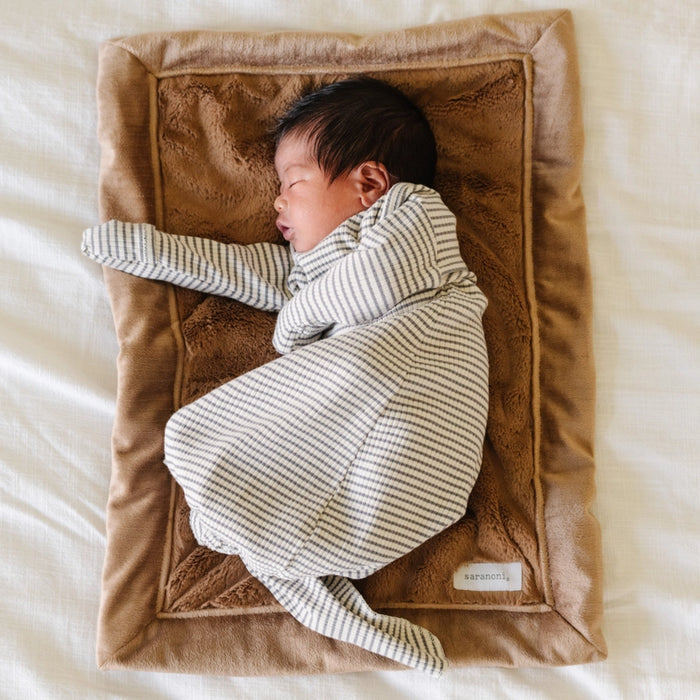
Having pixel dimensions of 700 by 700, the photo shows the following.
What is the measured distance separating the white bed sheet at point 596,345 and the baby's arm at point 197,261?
0.32 feet

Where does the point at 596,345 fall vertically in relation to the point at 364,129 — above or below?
below

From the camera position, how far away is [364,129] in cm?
→ 119

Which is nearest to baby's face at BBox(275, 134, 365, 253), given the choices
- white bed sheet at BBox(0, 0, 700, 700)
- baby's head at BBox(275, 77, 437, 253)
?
baby's head at BBox(275, 77, 437, 253)

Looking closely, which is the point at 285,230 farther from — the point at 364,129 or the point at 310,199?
the point at 364,129

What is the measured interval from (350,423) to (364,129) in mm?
474

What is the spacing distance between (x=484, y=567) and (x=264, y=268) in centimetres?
60

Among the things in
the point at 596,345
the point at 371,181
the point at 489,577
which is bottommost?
the point at 489,577

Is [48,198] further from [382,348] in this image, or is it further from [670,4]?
[670,4]

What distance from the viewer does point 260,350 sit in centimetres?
125

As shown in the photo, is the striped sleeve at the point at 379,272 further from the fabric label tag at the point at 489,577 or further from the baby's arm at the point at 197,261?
the fabric label tag at the point at 489,577

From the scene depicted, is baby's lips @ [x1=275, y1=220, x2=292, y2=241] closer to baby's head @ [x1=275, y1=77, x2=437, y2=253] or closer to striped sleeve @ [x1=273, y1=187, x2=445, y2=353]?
baby's head @ [x1=275, y1=77, x2=437, y2=253]

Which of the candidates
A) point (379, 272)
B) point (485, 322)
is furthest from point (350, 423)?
point (485, 322)

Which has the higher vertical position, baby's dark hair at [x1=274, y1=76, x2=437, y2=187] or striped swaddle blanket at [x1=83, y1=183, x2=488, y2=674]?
baby's dark hair at [x1=274, y1=76, x2=437, y2=187]

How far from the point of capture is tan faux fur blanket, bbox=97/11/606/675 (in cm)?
118
